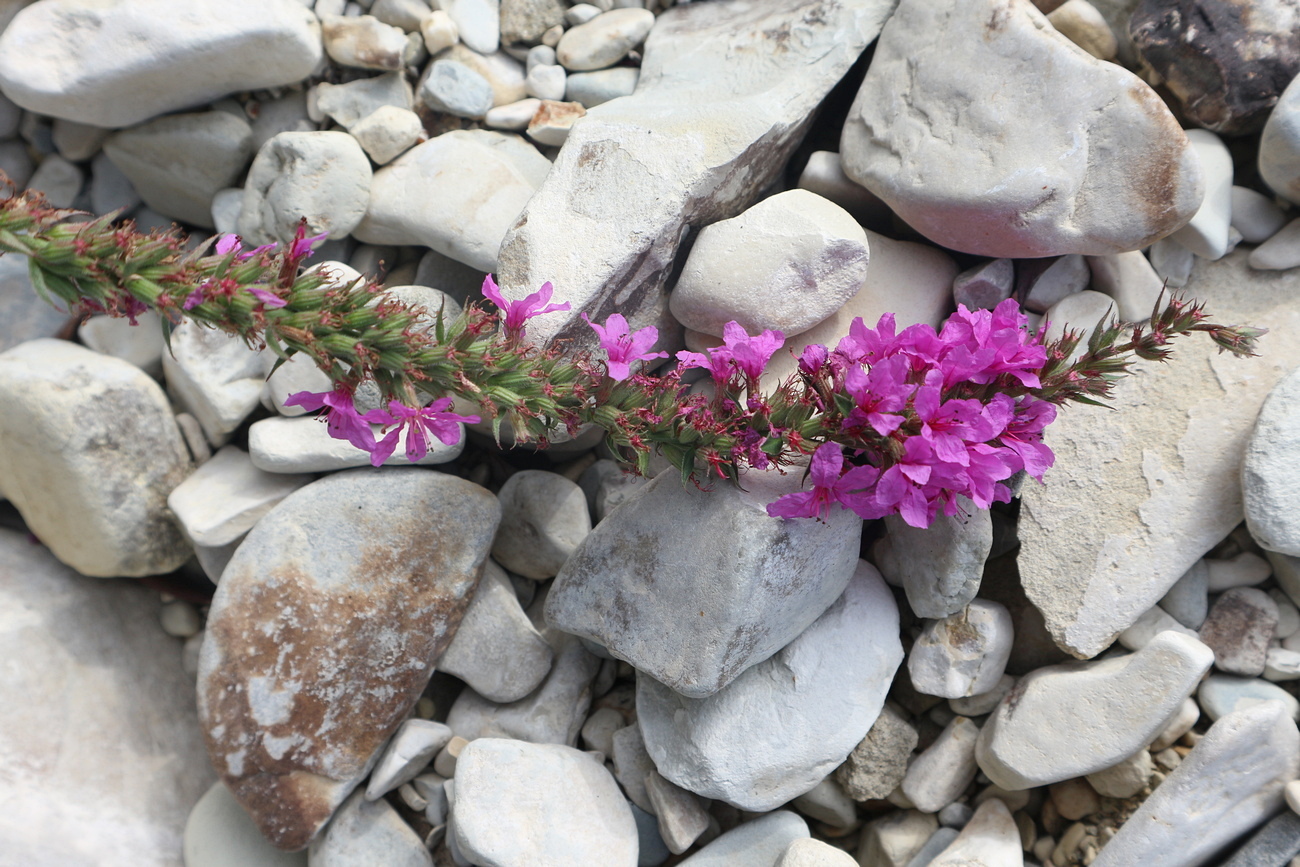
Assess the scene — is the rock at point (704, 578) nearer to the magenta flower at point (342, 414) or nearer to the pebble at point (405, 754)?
the pebble at point (405, 754)

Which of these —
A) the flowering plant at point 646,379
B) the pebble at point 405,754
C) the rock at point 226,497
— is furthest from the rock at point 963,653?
the rock at point 226,497

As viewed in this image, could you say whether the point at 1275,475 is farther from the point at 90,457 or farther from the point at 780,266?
the point at 90,457

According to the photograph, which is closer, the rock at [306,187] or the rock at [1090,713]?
the rock at [1090,713]

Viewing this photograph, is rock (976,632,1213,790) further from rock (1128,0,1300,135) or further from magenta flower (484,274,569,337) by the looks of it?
magenta flower (484,274,569,337)

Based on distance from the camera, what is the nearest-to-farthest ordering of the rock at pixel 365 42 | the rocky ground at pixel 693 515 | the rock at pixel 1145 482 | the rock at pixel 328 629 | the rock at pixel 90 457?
the rocky ground at pixel 693 515 → the rock at pixel 1145 482 → the rock at pixel 328 629 → the rock at pixel 90 457 → the rock at pixel 365 42

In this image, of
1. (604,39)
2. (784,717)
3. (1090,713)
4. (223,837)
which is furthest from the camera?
(604,39)

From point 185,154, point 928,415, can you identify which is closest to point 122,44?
point 185,154

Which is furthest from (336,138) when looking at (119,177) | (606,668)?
(606,668)

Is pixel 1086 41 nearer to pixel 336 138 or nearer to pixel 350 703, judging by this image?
pixel 336 138
